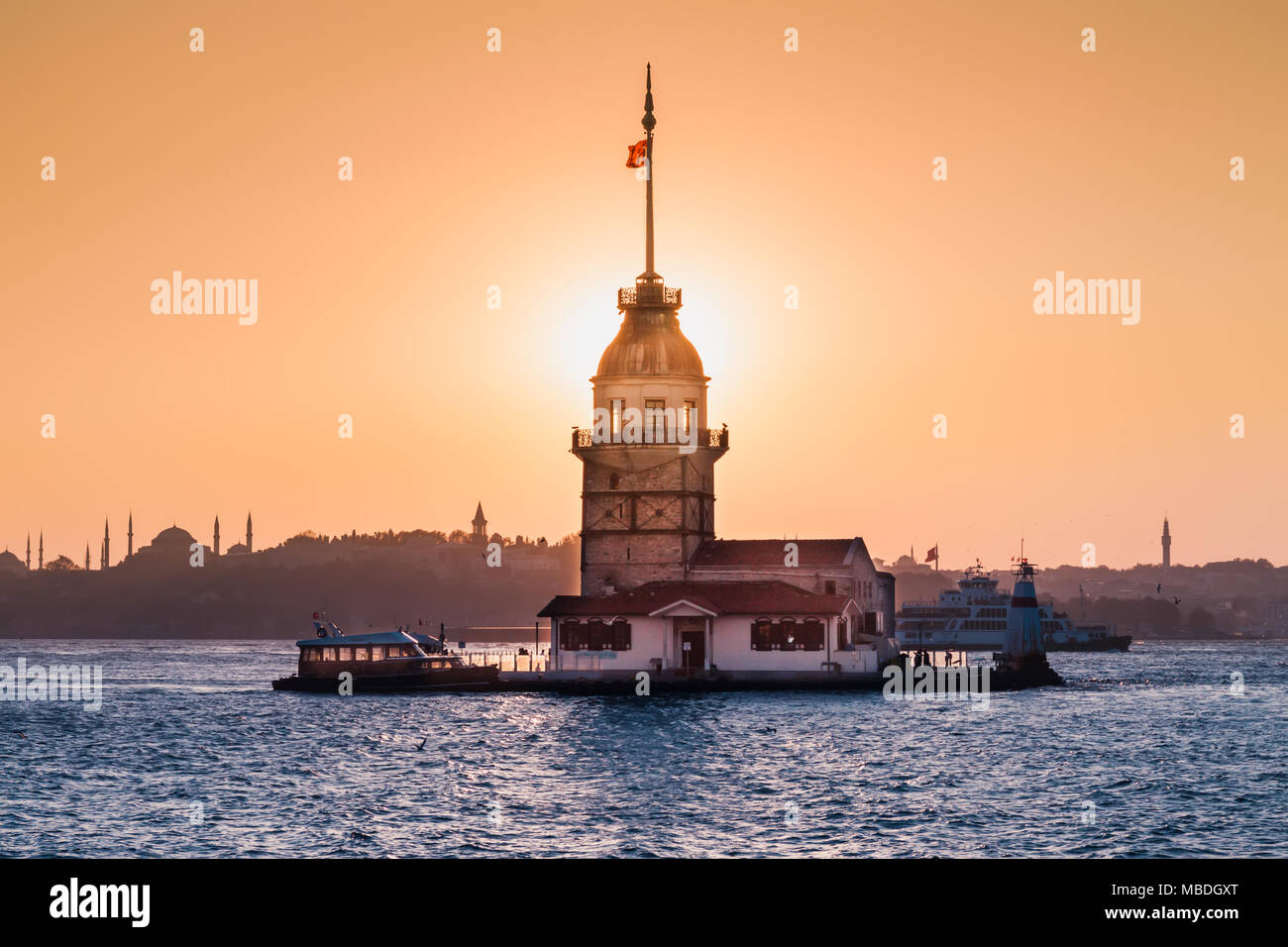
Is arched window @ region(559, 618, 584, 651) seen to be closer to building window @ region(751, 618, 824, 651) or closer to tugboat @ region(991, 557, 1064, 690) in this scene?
building window @ region(751, 618, 824, 651)

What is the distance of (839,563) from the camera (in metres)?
86.9

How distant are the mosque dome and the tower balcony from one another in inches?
136

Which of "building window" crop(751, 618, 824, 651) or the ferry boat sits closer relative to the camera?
"building window" crop(751, 618, 824, 651)

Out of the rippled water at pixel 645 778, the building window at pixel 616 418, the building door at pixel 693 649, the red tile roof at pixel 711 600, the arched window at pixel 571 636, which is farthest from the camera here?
the building window at pixel 616 418

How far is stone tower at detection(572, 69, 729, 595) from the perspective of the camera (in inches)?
3376

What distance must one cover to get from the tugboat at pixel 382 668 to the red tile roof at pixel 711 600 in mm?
5986

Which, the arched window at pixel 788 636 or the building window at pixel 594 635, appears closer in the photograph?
the arched window at pixel 788 636

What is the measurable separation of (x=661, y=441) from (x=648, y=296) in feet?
30.3

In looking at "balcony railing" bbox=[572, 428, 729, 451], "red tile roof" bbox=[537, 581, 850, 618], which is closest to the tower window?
"balcony railing" bbox=[572, 428, 729, 451]

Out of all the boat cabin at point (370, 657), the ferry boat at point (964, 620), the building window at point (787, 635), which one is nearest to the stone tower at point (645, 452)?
the building window at point (787, 635)

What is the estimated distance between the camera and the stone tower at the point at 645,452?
85.8 metres

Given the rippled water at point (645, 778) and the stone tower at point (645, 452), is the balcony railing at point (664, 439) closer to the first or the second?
the stone tower at point (645, 452)

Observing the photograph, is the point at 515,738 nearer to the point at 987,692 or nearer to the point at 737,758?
the point at 737,758
